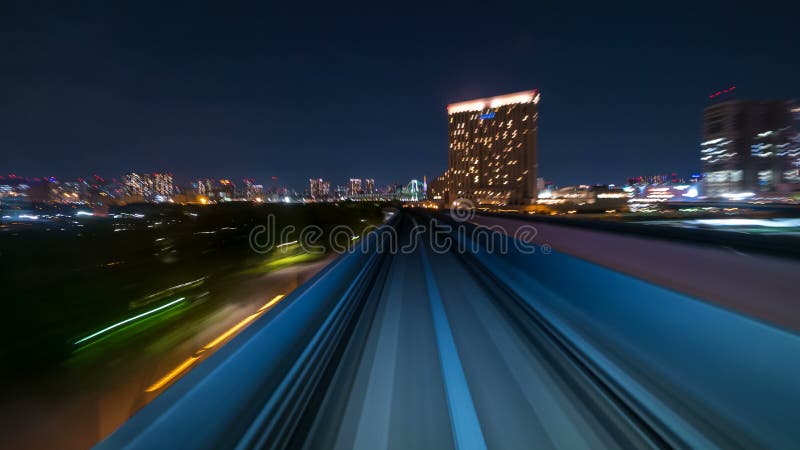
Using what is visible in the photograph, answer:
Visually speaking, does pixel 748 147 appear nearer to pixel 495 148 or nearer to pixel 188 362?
pixel 495 148

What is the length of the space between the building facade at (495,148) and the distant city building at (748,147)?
53350mm

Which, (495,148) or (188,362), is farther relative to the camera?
(495,148)

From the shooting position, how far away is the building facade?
131 metres

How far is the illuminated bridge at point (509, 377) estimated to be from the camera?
2.54 meters

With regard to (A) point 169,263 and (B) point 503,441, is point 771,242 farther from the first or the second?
(A) point 169,263

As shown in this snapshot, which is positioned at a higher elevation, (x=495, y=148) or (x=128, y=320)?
(x=495, y=148)

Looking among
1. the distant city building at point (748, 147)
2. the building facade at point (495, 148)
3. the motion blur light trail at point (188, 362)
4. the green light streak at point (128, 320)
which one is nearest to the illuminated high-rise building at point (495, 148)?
the building facade at point (495, 148)

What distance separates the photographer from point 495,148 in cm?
13575

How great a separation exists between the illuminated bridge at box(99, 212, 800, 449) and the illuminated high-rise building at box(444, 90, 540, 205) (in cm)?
12315

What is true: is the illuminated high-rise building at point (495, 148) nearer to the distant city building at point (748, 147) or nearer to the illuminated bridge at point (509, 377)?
the distant city building at point (748, 147)

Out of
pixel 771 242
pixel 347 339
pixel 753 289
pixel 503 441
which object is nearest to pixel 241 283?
pixel 347 339

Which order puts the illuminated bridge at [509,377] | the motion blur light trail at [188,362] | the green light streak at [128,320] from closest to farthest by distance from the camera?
the illuminated bridge at [509,377] → the motion blur light trail at [188,362] → the green light streak at [128,320]

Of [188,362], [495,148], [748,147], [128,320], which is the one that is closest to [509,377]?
[188,362]

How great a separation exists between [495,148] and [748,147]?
244 ft
